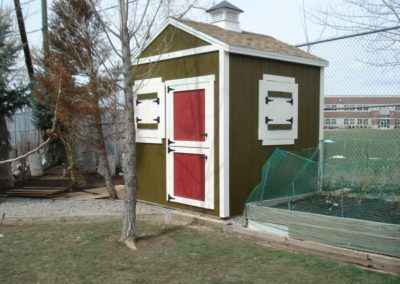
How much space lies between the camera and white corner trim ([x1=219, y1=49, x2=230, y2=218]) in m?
5.85

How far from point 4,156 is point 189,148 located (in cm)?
484

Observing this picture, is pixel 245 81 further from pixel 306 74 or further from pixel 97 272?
pixel 97 272

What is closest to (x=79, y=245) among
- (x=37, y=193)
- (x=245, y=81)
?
(x=245, y=81)

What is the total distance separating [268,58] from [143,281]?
13.3 feet

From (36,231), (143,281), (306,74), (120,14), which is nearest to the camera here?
(143,281)

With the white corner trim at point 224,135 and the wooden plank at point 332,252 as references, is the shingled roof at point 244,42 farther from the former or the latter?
the wooden plank at point 332,252

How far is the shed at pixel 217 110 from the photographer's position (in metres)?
6.00

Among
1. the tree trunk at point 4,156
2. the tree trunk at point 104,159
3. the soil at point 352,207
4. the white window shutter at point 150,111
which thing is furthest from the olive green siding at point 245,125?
the tree trunk at point 4,156

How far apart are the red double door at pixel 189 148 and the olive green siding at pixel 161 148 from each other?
0.17 m

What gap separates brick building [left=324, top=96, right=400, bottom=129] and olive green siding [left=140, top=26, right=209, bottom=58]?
2.94 m

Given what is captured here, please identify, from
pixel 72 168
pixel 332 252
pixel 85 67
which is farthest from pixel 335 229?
pixel 72 168

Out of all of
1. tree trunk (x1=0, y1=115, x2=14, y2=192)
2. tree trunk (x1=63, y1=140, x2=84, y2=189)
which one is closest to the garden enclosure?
tree trunk (x1=63, y1=140, x2=84, y2=189)

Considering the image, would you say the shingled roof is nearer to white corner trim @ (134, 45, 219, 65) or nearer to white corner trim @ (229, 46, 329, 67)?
white corner trim @ (229, 46, 329, 67)

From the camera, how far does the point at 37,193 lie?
8461mm
